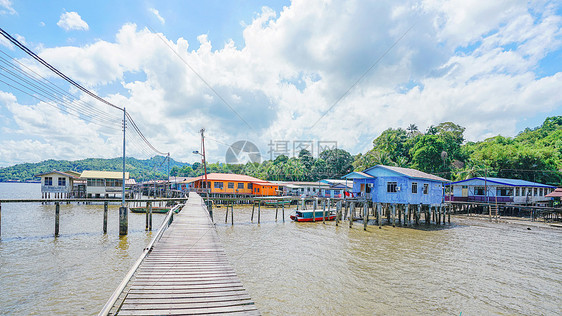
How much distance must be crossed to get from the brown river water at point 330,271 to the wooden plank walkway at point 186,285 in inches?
128

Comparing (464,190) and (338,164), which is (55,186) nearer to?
(338,164)

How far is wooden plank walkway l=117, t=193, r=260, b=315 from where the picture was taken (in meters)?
5.16

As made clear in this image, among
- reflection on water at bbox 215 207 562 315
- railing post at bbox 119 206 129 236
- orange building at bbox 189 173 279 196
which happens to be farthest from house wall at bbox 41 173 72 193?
reflection on water at bbox 215 207 562 315

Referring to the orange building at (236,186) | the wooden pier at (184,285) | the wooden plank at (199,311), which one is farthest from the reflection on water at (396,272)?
the orange building at (236,186)

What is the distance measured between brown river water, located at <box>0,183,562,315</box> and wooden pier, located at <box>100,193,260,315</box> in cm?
324

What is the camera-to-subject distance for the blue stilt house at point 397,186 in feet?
93.1

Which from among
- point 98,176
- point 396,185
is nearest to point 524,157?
point 396,185

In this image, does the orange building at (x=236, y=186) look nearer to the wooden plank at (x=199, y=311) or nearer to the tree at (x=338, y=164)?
the tree at (x=338, y=164)

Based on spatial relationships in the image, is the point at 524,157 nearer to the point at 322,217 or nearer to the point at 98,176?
the point at 322,217

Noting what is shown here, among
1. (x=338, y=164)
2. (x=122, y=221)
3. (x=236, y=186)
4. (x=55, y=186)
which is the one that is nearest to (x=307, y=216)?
(x=122, y=221)

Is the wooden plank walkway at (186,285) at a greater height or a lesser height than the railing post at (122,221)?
greater

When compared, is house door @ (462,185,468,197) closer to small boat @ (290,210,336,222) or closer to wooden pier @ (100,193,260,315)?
small boat @ (290,210,336,222)

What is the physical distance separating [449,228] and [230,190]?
36929mm

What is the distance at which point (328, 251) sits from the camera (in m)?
17.4
